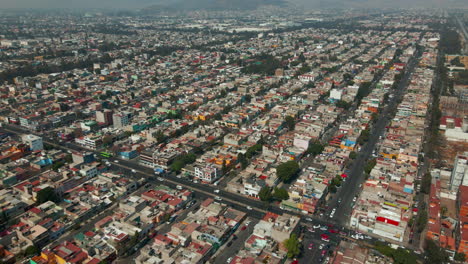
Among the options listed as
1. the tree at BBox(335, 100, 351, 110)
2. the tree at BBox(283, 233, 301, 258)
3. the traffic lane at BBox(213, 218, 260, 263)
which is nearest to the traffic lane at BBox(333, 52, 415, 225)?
the tree at BBox(335, 100, 351, 110)

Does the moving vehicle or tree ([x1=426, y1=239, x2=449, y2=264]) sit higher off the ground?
tree ([x1=426, y1=239, x2=449, y2=264])

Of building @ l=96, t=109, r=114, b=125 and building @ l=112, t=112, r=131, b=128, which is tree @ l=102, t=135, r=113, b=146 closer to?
building @ l=112, t=112, r=131, b=128

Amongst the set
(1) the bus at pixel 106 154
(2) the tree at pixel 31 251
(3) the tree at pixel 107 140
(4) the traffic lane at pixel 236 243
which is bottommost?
(4) the traffic lane at pixel 236 243

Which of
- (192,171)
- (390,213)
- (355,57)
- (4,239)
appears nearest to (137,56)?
(355,57)

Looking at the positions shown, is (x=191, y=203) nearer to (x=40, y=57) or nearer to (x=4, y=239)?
(x=4, y=239)

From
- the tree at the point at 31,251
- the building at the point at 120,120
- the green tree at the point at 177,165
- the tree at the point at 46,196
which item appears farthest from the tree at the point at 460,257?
the building at the point at 120,120

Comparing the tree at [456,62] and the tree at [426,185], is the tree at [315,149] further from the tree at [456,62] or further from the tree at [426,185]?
the tree at [456,62]

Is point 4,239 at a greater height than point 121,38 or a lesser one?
lesser
